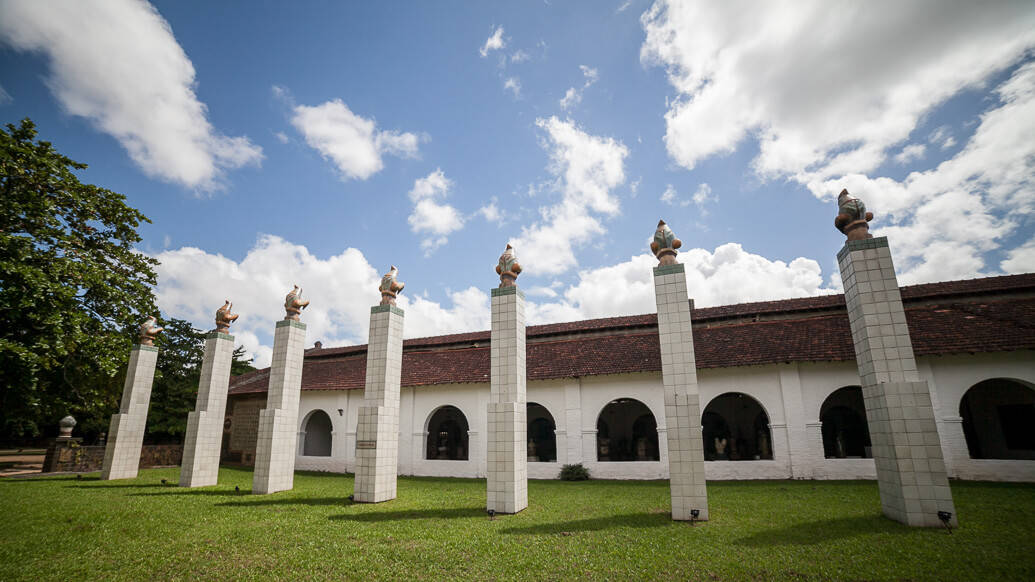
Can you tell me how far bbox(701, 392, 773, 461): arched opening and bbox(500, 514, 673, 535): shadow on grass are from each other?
10298mm

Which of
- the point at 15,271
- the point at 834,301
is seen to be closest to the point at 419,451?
the point at 15,271

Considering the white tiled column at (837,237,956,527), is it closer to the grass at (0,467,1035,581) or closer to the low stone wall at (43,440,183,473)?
the grass at (0,467,1035,581)

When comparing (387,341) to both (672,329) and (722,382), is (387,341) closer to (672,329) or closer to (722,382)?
(672,329)

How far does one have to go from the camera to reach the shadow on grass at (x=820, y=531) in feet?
20.8

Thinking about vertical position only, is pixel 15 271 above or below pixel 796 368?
above

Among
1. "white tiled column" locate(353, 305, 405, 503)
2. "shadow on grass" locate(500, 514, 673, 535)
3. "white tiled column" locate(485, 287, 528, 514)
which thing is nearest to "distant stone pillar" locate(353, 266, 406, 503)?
Answer: "white tiled column" locate(353, 305, 405, 503)

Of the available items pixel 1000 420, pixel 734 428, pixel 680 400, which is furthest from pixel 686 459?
pixel 1000 420

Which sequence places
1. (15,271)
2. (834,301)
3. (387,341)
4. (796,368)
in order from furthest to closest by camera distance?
(834,301) < (796,368) < (387,341) < (15,271)

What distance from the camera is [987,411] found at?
15.4 m

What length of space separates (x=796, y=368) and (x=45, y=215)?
20.9 metres

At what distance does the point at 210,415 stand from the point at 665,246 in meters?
13.5

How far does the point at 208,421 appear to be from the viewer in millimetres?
13656

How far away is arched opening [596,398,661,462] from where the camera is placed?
60.9 feet

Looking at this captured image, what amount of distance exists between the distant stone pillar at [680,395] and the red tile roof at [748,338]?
22.4 feet
